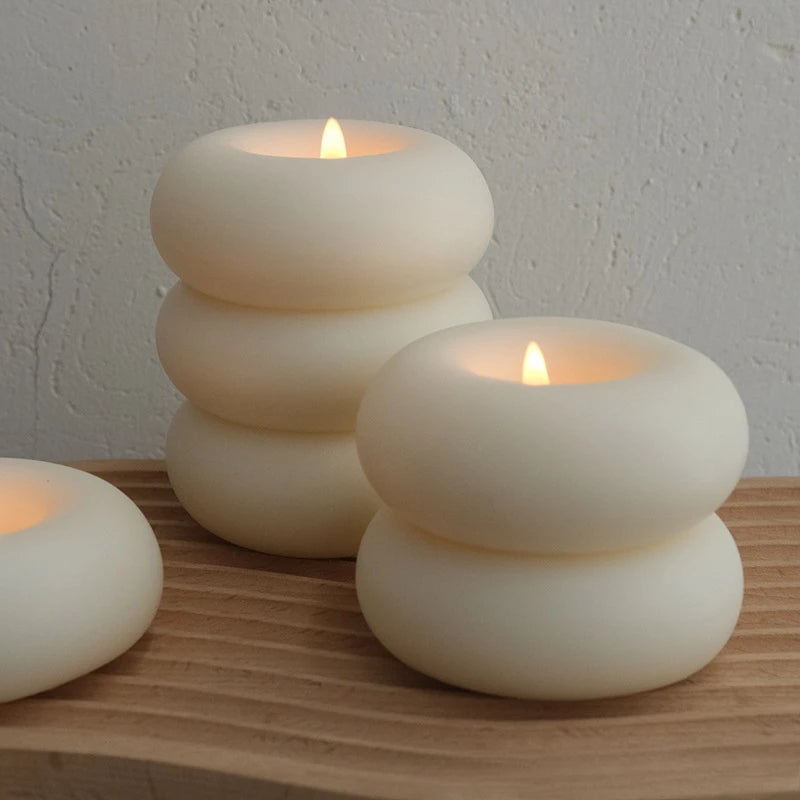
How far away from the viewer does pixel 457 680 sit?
20.2 inches

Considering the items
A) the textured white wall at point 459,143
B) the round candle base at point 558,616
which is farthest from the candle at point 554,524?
the textured white wall at point 459,143

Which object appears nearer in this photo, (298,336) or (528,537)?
(528,537)

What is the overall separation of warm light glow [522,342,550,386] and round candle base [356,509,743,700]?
8 centimetres

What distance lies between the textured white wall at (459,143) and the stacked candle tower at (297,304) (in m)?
0.25

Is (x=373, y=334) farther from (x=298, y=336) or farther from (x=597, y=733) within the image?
(x=597, y=733)

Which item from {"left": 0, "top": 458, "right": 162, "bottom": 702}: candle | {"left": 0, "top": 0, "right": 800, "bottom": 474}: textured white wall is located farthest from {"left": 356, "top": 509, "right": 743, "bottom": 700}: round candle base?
{"left": 0, "top": 0, "right": 800, "bottom": 474}: textured white wall

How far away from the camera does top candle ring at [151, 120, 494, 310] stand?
58 centimetres

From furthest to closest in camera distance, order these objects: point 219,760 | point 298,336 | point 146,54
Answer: point 146,54, point 298,336, point 219,760

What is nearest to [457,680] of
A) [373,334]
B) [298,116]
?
[373,334]

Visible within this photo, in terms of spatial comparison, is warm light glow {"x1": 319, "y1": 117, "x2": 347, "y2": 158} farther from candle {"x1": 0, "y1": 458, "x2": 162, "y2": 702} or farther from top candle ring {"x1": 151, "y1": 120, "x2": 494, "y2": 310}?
candle {"x1": 0, "y1": 458, "x2": 162, "y2": 702}

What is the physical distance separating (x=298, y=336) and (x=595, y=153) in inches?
15.3

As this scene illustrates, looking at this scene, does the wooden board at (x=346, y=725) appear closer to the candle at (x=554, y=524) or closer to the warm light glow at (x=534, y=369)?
the candle at (x=554, y=524)

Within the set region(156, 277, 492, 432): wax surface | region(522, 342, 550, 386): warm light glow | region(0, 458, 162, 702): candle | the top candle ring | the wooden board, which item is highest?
the top candle ring

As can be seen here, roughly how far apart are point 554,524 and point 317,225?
186 millimetres
